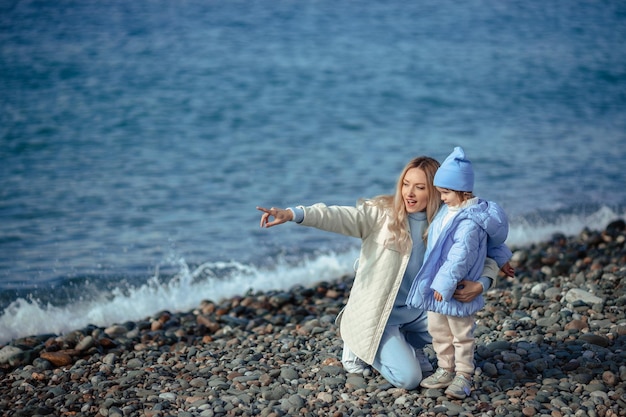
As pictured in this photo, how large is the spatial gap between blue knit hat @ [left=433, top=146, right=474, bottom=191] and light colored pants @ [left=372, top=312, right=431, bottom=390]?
3.46 ft

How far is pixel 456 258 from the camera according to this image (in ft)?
15.4

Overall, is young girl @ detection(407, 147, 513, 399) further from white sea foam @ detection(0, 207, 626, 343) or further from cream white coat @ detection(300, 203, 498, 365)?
white sea foam @ detection(0, 207, 626, 343)

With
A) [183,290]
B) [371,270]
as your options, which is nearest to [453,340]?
[371,270]

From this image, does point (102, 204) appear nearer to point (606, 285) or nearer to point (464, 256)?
point (606, 285)

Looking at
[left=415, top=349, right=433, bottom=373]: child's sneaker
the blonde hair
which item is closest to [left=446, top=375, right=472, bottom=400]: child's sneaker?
[left=415, top=349, right=433, bottom=373]: child's sneaker

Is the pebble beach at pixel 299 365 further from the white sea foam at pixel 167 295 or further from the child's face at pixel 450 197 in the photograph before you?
the child's face at pixel 450 197

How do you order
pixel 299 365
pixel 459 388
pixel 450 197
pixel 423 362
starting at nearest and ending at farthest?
pixel 450 197, pixel 459 388, pixel 423 362, pixel 299 365

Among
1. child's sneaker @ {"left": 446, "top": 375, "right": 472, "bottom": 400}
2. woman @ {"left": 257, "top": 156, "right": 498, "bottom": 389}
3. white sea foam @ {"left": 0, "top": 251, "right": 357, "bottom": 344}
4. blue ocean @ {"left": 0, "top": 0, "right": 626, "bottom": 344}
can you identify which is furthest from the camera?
blue ocean @ {"left": 0, "top": 0, "right": 626, "bottom": 344}

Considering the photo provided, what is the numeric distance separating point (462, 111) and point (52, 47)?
37.0ft

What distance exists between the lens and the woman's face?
16.4 ft

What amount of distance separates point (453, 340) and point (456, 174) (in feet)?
3.46

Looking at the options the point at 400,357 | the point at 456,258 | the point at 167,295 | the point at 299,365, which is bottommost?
the point at 167,295

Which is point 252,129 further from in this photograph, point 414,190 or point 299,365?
point 414,190

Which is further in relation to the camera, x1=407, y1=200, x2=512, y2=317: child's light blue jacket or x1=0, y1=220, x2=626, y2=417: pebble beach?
x1=0, y1=220, x2=626, y2=417: pebble beach
